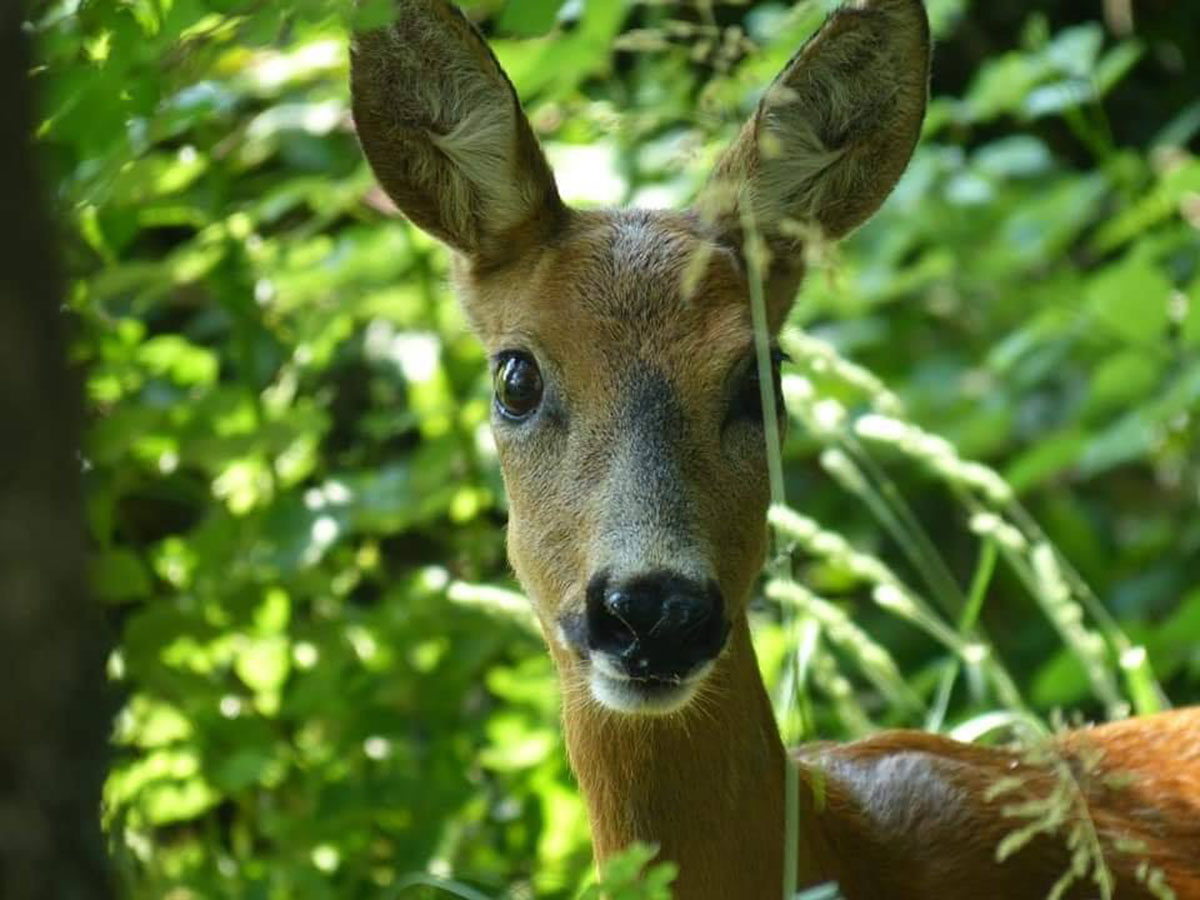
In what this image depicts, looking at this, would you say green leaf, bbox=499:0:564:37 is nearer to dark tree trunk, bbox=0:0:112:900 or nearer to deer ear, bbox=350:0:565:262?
deer ear, bbox=350:0:565:262

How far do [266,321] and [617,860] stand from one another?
356cm

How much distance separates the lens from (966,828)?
13.5 ft

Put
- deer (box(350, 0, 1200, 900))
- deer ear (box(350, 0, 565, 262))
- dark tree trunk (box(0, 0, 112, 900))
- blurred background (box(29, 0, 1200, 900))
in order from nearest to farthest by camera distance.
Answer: dark tree trunk (box(0, 0, 112, 900)) < deer (box(350, 0, 1200, 900)) < deer ear (box(350, 0, 565, 262)) < blurred background (box(29, 0, 1200, 900))

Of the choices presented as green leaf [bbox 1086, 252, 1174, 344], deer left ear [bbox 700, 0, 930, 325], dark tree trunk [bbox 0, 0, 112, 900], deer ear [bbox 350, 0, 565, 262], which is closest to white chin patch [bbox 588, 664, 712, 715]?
deer left ear [bbox 700, 0, 930, 325]

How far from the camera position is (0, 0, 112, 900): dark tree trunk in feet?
5.45

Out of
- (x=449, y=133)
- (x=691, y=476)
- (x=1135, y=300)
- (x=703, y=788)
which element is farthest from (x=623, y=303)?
(x=1135, y=300)

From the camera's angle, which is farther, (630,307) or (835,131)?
(835,131)

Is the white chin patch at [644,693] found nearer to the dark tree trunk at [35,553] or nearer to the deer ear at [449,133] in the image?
the deer ear at [449,133]

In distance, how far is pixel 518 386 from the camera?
4086 millimetres

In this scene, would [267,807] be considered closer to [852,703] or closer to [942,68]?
[852,703]

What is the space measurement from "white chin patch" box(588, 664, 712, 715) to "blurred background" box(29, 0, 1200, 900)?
1.20 feet

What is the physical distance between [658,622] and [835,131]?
145 cm

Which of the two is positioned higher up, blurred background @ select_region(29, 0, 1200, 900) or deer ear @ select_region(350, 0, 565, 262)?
deer ear @ select_region(350, 0, 565, 262)

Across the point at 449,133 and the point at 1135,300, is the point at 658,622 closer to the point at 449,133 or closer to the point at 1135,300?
the point at 449,133
